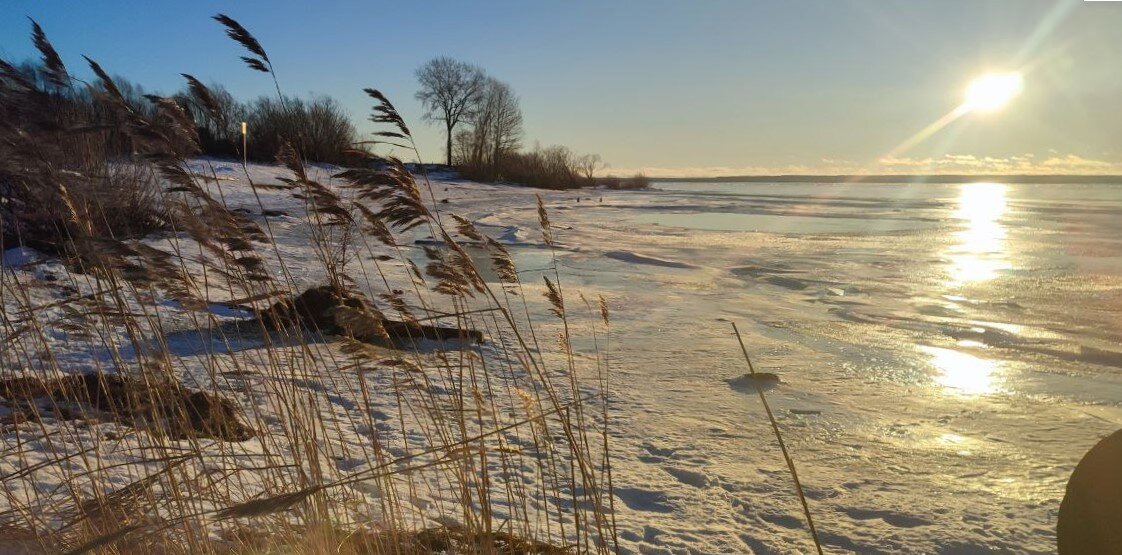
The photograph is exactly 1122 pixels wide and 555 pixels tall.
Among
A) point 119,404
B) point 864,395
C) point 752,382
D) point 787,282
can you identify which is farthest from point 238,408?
point 787,282

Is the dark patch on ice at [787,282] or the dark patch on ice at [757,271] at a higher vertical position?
the dark patch on ice at [757,271]

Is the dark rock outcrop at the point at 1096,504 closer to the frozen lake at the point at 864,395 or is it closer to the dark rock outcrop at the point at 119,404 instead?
the frozen lake at the point at 864,395

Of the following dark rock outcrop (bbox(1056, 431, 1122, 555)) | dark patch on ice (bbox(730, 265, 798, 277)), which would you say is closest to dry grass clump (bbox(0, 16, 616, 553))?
dark rock outcrop (bbox(1056, 431, 1122, 555))

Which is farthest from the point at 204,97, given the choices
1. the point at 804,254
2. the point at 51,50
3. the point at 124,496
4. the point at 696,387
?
the point at 804,254

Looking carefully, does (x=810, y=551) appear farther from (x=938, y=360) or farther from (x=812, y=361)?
(x=938, y=360)

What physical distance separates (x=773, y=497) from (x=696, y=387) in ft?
5.40

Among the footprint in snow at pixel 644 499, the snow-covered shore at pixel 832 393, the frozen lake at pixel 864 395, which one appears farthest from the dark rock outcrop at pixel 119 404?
the frozen lake at pixel 864 395

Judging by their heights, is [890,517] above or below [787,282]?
below

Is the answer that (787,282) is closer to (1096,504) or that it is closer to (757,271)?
(757,271)

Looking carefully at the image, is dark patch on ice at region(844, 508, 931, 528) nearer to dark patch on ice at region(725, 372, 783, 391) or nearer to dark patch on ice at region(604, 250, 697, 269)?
dark patch on ice at region(725, 372, 783, 391)

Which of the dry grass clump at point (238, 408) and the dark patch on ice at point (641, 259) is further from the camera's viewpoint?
the dark patch on ice at point (641, 259)

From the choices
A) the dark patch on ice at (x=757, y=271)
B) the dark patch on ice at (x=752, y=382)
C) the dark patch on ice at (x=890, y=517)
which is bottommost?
the dark patch on ice at (x=890, y=517)

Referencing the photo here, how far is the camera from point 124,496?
7.43 ft

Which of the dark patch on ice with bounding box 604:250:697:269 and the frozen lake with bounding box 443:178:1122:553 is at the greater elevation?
the dark patch on ice with bounding box 604:250:697:269
